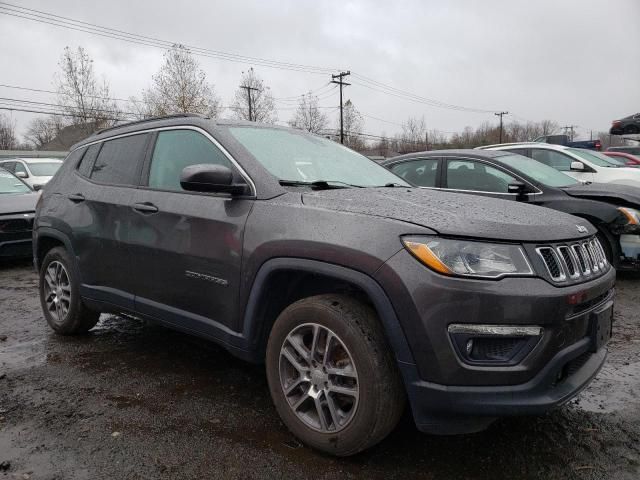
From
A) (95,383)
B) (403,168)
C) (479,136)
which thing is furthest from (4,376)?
(479,136)

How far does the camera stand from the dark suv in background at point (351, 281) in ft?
7.00

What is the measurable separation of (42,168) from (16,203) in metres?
8.97

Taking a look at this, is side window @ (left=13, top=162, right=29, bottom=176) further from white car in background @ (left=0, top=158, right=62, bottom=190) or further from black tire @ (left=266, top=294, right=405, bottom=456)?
black tire @ (left=266, top=294, right=405, bottom=456)

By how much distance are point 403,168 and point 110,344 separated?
4485mm

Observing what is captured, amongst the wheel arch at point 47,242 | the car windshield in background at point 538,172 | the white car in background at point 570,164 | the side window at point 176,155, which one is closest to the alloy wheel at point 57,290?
the wheel arch at point 47,242

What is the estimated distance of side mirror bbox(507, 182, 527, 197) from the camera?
5.95 m

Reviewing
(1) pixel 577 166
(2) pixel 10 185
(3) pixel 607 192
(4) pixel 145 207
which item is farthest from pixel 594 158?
(2) pixel 10 185

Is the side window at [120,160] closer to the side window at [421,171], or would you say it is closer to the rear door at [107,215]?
the rear door at [107,215]

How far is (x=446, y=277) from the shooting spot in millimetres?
2135

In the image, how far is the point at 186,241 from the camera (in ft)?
10.1

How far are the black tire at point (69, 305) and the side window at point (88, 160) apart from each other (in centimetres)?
68

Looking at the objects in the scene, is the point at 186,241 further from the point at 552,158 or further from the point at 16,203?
the point at 552,158

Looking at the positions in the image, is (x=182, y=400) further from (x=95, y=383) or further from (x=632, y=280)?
(x=632, y=280)

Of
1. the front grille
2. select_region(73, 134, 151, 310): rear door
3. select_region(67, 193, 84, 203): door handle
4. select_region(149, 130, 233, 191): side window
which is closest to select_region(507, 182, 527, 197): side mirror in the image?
the front grille
